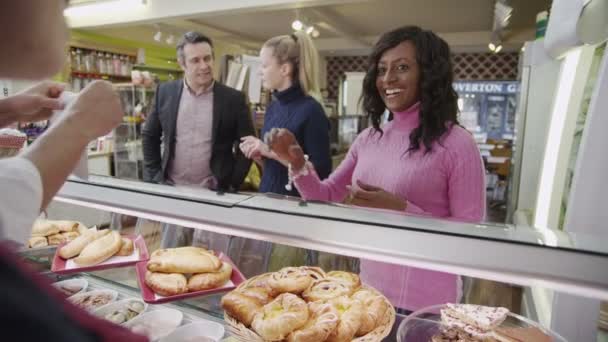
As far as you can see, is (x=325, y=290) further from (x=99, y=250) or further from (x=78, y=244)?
(x=78, y=244)

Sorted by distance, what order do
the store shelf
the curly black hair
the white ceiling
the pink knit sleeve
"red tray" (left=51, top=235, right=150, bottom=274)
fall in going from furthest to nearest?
the white ceiling
the pink knit sleeve
the curly black hair
"red tray" (left=51, top=235, right=150, bottom=274)
the store shelf

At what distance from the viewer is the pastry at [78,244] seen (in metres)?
1.42

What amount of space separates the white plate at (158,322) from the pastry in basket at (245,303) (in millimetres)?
207

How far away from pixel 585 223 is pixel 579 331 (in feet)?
1.09

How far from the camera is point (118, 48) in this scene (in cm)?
883

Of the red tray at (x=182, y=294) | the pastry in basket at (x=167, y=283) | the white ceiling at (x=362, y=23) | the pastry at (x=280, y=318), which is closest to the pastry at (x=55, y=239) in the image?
the red tray at (x=182, y=294)

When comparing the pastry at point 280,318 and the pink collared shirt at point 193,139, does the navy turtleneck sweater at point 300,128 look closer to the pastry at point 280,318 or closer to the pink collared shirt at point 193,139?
the pink collared shirt at point 193,139

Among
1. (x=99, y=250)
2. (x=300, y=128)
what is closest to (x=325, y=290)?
(x=99, y=250)

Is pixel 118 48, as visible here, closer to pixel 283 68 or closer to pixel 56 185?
pixel 283 68

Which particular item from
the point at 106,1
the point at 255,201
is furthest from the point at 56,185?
the point at 106,1

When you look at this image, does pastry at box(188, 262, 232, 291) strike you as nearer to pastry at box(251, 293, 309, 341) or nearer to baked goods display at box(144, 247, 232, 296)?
baked goods display at box(144, 247, 232, 296)

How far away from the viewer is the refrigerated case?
806 mm

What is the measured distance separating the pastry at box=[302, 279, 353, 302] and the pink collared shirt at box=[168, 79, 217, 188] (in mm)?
1690

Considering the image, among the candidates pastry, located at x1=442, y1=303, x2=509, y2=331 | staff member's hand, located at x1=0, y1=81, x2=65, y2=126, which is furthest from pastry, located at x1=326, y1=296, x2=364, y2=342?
staff member's hand, located at x1=0, y1=81, x2=65, y2=126
